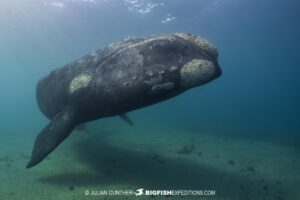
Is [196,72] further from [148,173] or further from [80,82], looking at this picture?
[148,173]

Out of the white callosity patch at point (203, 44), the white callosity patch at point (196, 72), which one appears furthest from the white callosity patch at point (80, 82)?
the white callosity patch at point (203, 44)

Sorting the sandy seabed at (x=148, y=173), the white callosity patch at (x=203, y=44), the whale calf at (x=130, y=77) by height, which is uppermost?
the white callosity patch at (x=203, y=44)

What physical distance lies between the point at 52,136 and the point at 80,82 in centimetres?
180

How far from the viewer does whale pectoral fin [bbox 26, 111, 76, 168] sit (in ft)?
28.6

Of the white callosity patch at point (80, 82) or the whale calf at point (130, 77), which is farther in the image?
the white callosity patch at point (80, 82)

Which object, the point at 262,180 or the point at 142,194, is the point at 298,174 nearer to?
the point at 262,180

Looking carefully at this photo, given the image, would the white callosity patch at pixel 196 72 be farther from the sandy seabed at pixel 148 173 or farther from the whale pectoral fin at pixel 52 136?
the whale pectoral fin at pixel 52 136

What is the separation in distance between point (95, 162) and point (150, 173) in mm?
2336

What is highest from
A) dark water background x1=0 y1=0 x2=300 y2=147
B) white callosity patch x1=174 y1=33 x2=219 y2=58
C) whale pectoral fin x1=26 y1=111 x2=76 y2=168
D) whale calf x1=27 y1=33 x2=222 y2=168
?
dark water background x1=0 y1=0 x2=300 y2=147

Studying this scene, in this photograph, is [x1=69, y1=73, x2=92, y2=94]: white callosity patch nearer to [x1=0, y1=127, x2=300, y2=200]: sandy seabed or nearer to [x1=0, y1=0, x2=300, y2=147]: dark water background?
[x1=0, y1=127, x2=300, y2=200]: sandy seabed

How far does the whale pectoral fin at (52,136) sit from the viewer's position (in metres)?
8.73

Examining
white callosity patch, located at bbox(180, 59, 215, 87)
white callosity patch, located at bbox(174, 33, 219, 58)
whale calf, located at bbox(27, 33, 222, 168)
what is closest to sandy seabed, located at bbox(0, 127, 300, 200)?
whale calf, located at bbox(27, 33, 222, 168)

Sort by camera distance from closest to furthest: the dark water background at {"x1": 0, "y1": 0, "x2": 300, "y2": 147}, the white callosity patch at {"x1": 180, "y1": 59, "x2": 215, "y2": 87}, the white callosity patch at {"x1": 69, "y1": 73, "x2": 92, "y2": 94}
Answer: the white callosity patch at {"x1": 180, "y1": 59, "x2": 215, "y2": 87} → the white callosity patch at {"x1": 69, "y1": 73, "x2": 92, "y2": 94} → the dark water background at {"x1": 0, "y1": 0, "x2": 300, "y2": 147}

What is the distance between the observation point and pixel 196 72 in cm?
789
